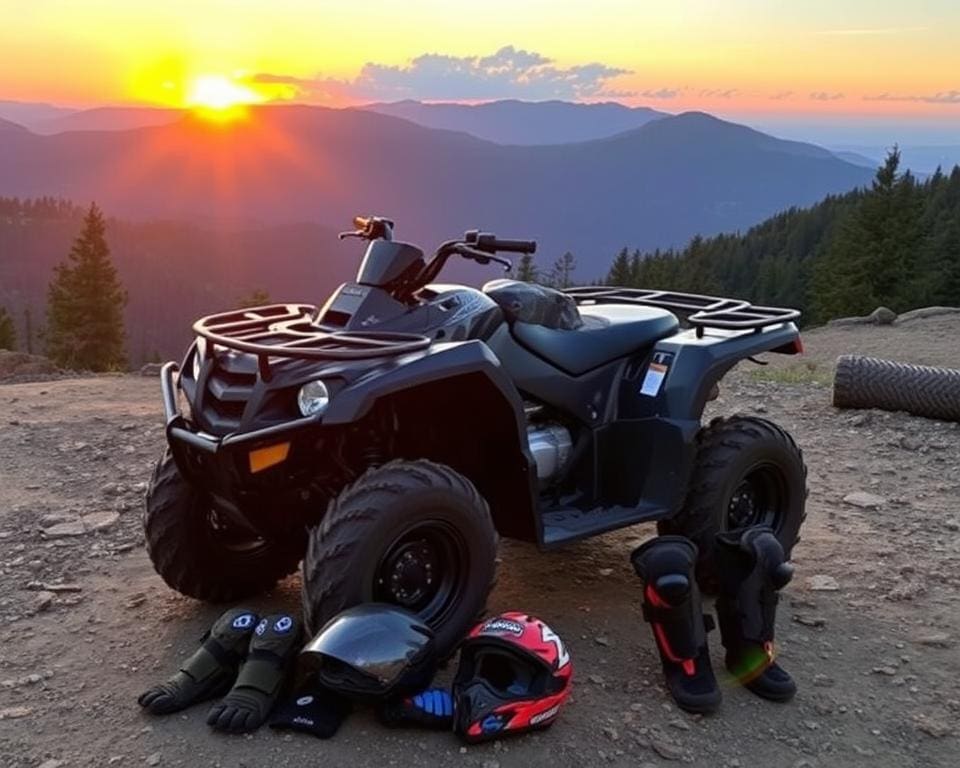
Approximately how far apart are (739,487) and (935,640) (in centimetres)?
122

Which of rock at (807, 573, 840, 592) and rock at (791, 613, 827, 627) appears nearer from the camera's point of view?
rock at (791, 613, 827, 627)

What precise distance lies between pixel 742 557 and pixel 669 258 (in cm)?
7575

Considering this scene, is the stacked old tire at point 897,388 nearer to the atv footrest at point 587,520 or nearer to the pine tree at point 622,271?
the atv footrest at point 587,520

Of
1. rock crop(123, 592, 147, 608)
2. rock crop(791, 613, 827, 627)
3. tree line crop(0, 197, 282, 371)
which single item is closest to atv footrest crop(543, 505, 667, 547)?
rock crop(791, 613, 827, 627)

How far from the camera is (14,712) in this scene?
4066mm

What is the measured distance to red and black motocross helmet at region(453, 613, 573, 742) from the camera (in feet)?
12.3

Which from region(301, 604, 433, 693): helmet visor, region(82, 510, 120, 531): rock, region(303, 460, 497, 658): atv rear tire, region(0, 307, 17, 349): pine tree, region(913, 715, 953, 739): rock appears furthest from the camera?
region(0, 307, 17, 349): pine tree

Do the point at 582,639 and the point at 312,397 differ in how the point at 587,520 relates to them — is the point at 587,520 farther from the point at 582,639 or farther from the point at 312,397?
the point at 312,397

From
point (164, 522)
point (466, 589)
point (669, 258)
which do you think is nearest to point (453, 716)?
point (466, 589)

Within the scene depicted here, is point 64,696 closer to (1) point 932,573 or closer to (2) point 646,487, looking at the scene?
(2) point 646,487

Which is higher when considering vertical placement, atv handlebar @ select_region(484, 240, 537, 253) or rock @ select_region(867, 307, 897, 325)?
atv handlebar @ select_region(484, 240, 537, 253)

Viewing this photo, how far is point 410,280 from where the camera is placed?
15.1 ft

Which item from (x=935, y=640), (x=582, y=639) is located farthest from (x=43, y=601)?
(x=935, y=640)

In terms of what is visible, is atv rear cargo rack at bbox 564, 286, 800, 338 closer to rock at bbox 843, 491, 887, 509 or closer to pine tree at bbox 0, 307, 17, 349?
rock at bbox 843, 491, 887, 509
